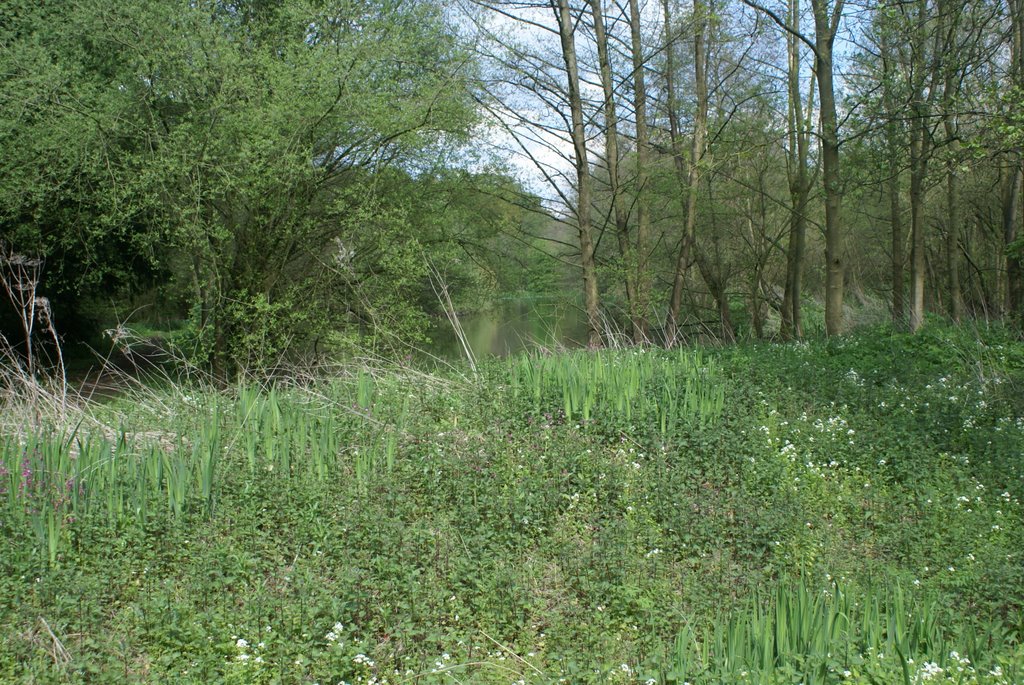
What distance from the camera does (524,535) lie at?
502 cm

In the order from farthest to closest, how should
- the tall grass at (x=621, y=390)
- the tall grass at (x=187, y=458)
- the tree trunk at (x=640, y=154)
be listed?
1. the tree trunk at (x=640, y=154)
2. the tall grass at (x=621, y=390)
3. the tall grass at (x=187, y=458)

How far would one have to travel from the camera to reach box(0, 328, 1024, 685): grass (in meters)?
3.45

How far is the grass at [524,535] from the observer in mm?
3451

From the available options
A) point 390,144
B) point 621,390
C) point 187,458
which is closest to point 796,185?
point 390,144

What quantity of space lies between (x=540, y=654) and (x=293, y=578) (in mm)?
1318

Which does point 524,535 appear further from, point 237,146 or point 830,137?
point 830,137

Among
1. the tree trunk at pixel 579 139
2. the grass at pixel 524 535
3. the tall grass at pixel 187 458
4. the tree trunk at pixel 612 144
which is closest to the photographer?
the grass at pixel 524 535

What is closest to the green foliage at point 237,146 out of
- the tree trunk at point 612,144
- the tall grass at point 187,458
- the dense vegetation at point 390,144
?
the dense vegetation at point 390,144

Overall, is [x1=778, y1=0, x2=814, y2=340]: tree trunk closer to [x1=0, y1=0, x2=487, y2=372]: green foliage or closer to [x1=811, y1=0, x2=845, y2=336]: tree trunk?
[x1=811, y1=0, x2=845, y2=336]: tree trunk

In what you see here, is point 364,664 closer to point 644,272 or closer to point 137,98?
point 137,98

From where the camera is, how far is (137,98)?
12.2m

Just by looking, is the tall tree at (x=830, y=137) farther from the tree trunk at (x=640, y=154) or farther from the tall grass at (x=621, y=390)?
the tall grass at (x=621, y=390)

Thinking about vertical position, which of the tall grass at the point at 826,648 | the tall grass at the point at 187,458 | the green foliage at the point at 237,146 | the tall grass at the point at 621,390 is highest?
the green foliage at the point at 237,146

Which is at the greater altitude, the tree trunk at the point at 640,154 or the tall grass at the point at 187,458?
the tree trunk at the point at 640,154
